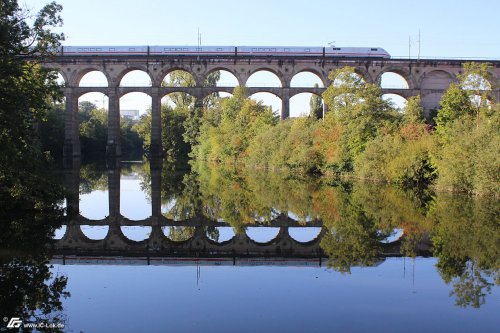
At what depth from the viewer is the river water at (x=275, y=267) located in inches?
246

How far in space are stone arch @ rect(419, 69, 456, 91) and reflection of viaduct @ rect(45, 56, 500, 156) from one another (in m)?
0.46

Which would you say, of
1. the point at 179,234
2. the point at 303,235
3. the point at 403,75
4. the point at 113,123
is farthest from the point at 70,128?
the point at 303,235

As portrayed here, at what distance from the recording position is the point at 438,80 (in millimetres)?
49156

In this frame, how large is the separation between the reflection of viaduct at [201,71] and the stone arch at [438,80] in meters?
0.46

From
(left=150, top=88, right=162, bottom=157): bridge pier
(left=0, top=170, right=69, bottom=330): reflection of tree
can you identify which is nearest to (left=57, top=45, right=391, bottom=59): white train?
(left=150, top=88, right=162, bottom=157): bridge pier

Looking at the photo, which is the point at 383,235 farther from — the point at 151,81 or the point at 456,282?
the point at 151,81

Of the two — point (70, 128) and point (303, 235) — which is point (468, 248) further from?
point (70, 128)

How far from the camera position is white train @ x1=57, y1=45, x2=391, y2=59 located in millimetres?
47250

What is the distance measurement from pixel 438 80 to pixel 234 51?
19.5m

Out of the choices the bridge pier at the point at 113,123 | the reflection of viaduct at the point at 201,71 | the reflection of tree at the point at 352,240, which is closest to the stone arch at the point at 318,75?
the reflection of viaduct at the point at 201,71

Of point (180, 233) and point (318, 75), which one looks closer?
point (180, 233)

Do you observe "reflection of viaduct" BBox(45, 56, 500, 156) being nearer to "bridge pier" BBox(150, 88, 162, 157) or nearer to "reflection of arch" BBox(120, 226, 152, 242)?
"bridge pier" BBox(150, 88, 162, 157)

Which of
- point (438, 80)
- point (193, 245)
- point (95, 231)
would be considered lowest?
point (193, 245)

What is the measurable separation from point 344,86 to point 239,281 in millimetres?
23433
